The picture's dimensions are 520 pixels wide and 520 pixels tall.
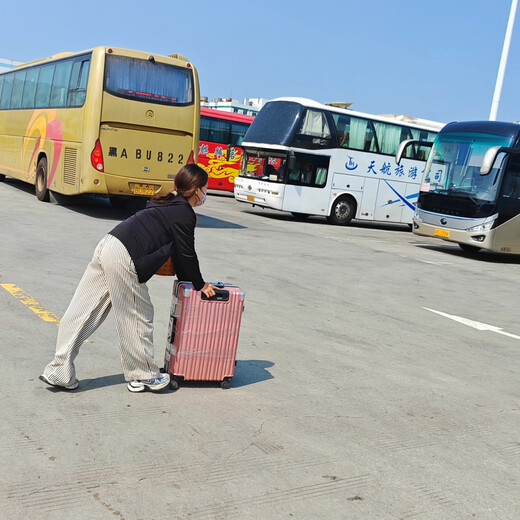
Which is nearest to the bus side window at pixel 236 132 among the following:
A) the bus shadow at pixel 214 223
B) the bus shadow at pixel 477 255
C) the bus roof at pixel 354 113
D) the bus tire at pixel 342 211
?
the bus roof at pixel 354 113

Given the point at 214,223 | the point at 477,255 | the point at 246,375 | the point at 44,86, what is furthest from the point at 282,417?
the point at 44,86

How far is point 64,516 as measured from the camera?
3.31m

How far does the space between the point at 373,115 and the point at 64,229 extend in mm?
13629

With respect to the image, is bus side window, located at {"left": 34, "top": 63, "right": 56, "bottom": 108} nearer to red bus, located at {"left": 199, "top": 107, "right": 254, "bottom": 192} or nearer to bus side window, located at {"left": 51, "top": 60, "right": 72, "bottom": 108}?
bus side window, located at {"left": 51, "top": 60, "right": 72, "bottom": 108}

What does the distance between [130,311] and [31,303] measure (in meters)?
2.96

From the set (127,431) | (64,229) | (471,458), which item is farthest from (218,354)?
(64,229)

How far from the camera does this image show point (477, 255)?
18.5 m

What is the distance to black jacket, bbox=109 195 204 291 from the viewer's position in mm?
4832

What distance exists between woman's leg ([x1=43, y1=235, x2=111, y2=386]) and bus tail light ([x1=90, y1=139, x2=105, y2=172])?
1048 cm

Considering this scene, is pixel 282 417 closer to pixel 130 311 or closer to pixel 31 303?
pixel 130 311

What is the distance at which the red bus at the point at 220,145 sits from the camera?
2995 centimetres

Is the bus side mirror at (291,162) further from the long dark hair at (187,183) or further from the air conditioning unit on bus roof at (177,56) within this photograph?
the long dark hair at (187,183)

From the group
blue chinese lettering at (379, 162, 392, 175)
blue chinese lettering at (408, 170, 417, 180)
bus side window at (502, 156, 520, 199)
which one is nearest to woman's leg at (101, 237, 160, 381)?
bus side window at (502, 156, 520, 199)

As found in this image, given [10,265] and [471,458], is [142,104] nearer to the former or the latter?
[10,265]
